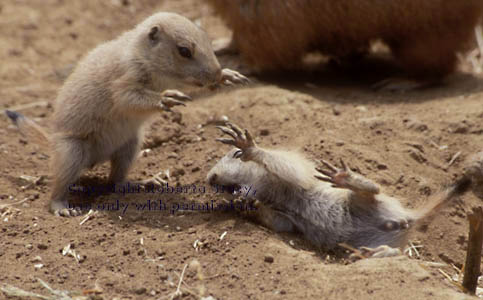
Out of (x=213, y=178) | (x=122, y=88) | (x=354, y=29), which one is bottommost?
(x=213, y=178)

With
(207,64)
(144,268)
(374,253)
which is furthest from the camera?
(207,64)

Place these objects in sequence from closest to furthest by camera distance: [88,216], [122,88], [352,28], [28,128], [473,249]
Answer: [473,249]
[88,216]
[122,88]
[28,128]
[352,28]

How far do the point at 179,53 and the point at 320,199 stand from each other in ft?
4.44

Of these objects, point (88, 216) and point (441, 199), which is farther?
point (88, 216)

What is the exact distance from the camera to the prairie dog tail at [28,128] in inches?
187

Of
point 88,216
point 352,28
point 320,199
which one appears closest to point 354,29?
point 352,28

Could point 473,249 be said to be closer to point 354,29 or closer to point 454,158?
point 454,158

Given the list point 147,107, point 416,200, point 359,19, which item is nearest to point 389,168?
point 416,200

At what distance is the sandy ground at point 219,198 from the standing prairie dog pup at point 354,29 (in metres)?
0.30

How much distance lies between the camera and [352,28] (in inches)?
255

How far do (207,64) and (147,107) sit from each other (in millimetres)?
500

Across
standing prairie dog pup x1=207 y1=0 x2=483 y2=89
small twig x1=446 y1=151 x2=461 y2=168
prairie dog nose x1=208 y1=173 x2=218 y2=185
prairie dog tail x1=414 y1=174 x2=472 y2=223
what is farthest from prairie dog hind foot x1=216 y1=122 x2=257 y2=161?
standing prairie dog pup x1=207 y1=0 x2=483 y2=89

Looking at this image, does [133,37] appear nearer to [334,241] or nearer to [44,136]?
[44,136]

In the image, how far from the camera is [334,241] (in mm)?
4008
